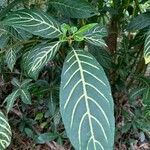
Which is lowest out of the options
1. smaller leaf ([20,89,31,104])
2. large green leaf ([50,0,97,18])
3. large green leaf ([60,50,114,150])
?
smaller leaf ([20,89,31,104])

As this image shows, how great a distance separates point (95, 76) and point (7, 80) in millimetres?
1038

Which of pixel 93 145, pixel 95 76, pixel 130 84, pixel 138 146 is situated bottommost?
pixel 138 146

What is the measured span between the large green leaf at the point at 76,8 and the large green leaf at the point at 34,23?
149 mm

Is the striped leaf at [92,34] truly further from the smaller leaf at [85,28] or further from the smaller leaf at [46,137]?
the smaller leaf at [46,137]

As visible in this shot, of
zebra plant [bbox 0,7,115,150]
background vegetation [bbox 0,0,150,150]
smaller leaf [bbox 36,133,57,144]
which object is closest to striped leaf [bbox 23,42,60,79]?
zebra plant [bbox 0,7,115,150]

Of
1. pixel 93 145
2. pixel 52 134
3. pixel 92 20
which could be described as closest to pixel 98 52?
pixel 92 20

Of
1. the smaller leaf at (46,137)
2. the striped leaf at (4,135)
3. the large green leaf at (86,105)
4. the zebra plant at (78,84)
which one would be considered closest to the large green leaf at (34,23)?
the zebra plant at (78,84)

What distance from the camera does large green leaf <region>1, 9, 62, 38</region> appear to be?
1025 millimetres

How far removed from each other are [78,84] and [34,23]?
245 mm

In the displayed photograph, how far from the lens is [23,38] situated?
1.30 m

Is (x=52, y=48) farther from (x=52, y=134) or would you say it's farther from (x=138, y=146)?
(x=138, y=146)

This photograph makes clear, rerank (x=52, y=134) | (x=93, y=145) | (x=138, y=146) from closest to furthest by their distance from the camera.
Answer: (x=93, y=145), (x=52, y=134), (x=138, y=146)

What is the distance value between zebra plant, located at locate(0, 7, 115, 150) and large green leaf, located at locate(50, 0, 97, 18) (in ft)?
0.31

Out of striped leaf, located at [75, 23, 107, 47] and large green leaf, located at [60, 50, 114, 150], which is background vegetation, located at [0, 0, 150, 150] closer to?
striped leaf, located at [75, 23, 107, 47]
